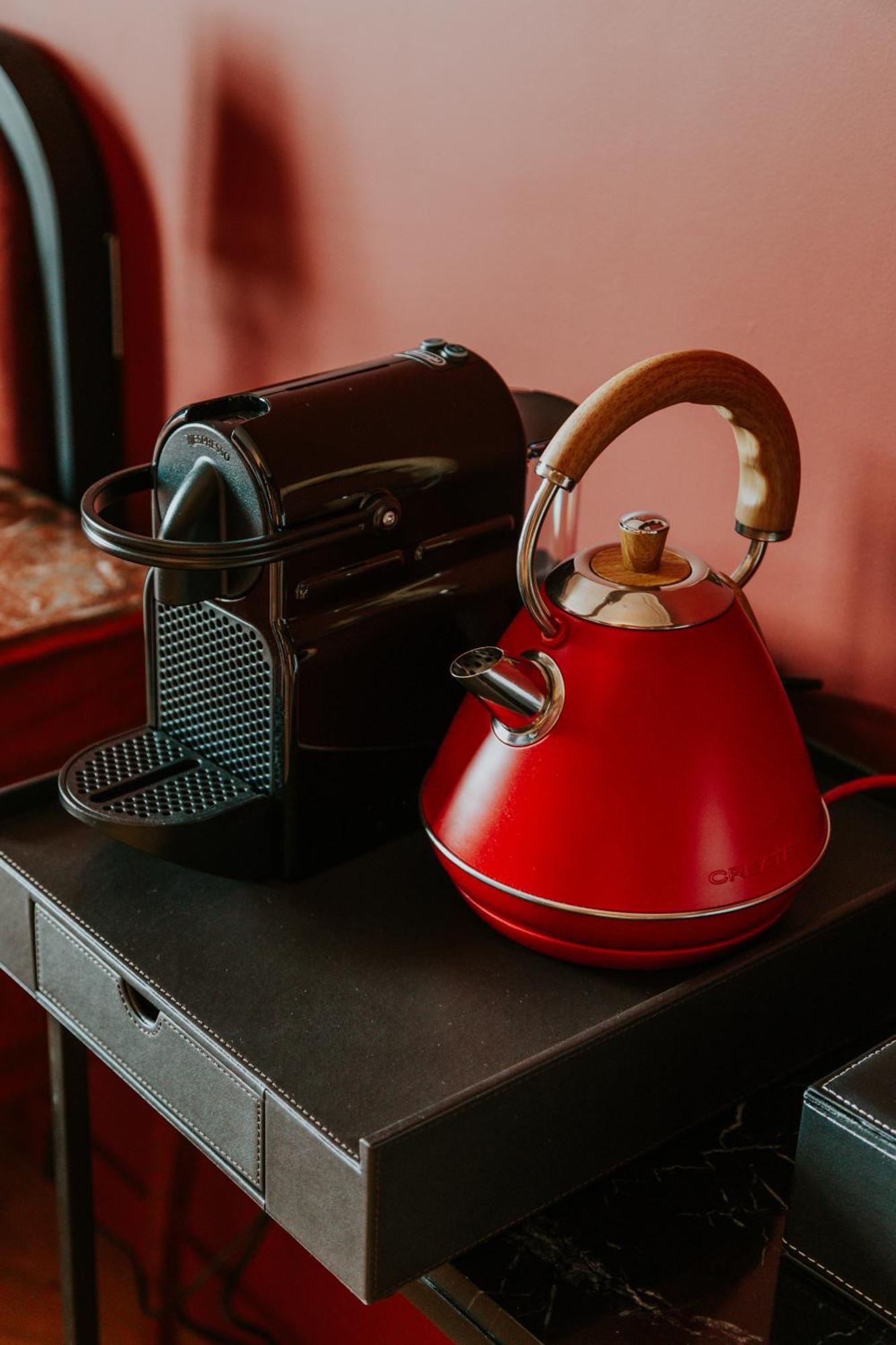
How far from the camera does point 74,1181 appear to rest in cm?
98

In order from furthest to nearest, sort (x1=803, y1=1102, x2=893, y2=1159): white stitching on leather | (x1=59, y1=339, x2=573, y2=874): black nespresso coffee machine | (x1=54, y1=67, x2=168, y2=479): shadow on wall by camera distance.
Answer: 1. (x1=54, y1=67, x2=168, y2=479): shadow on wall
2. (x1=59, y1=339, x2=573, y2=874): black nespresso coffee machine
3. (x1=803, y1=1102, x2=893, y2=1159): white stitching on leather

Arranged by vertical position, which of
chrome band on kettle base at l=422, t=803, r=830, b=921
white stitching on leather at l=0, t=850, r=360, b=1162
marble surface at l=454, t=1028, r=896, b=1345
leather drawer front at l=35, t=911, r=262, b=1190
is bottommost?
marble surface at l=454, t=1028, r=896, b=1345

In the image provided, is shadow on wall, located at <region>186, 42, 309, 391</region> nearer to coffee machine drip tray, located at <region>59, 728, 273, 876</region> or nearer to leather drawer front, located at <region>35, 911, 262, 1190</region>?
coffee machine drip tray, located at <region>59, 728, 273, 876</region>

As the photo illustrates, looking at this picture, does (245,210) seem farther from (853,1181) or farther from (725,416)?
(853,1181)

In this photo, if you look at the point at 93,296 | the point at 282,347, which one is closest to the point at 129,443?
the point at 93,296

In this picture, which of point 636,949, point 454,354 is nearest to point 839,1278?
point 636,949

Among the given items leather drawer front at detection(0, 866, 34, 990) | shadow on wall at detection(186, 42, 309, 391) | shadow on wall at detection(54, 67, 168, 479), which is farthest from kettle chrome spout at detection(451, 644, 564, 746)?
shadow on wall at detection(54, 67, 168, 479)

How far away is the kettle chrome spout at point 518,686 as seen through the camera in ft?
2.43

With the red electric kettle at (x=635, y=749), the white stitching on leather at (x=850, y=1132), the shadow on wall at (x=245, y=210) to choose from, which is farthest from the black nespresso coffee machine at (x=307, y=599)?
the shadow on wall at (x=245, y=210)

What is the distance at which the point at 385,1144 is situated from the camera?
658 millimetres

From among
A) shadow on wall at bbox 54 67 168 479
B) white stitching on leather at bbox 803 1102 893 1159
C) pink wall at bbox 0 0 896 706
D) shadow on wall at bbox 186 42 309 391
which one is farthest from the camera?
shadow on wall at bbox 54 67 168 479

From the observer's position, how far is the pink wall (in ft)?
3.05

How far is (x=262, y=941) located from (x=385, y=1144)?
0.60 feet

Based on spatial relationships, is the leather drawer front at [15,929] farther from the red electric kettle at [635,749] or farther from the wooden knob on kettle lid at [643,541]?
the wooden knob on kettle lid at [643,541]
